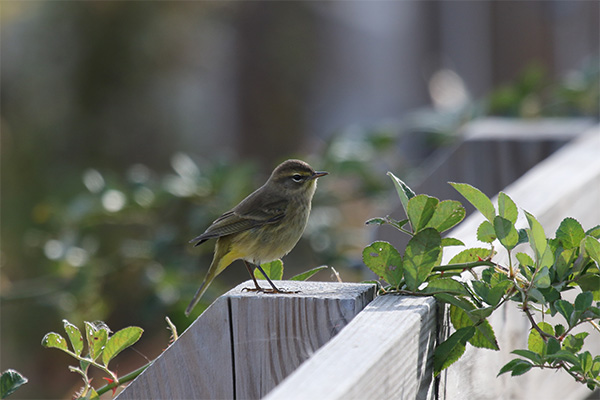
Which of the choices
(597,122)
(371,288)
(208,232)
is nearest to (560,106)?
(597,122)

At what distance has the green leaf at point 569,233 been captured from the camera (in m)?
1.43

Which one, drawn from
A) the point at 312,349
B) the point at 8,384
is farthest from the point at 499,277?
the point at 8,384

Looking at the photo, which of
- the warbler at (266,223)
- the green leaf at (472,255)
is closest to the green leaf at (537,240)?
the green leaf at (472,255)

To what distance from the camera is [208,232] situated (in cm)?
265

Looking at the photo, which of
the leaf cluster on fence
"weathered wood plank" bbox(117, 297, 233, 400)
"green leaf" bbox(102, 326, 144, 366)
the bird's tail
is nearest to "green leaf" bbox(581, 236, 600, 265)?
the leaf cluster on fence

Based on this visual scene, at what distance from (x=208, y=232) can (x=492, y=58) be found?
36.5 feet

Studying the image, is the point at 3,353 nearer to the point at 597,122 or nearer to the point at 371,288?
the point at 597,122

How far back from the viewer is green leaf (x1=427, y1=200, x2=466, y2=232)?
1.40 metres

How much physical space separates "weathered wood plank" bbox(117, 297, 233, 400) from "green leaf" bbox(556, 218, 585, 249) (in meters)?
0.61

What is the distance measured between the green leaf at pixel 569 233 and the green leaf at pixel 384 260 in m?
0.30

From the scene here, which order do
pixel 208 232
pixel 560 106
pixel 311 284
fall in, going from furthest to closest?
pixel 560 106 < pixel 208 232 < pixel 311 284

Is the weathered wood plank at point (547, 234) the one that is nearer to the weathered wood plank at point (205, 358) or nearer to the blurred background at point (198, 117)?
the weathered wood plank at point (205, 358)

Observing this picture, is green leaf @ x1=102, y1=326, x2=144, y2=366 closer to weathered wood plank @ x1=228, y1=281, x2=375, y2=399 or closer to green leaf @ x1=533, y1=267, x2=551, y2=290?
weathered wood plank @ x1=228, y1=281, x2=375, y2=399

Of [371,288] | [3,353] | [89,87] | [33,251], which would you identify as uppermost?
[371,288]
